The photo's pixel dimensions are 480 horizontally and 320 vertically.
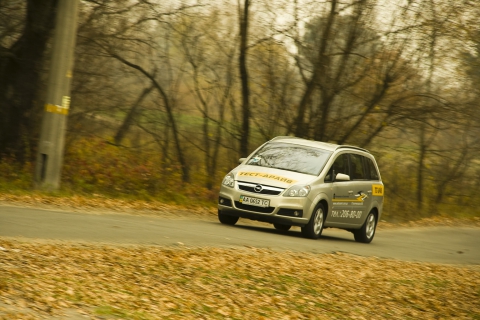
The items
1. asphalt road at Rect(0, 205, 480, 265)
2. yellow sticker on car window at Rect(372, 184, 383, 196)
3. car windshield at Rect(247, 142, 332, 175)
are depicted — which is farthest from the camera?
yellow sticker on car window at Rect(372, 184, 383, 196)

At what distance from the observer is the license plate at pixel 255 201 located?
15320mm

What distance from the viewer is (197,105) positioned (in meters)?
25.5

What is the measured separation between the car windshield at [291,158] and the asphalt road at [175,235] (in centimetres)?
134

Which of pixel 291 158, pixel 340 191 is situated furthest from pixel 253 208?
pixel 340 191

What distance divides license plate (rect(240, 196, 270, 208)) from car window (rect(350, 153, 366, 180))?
113 inches

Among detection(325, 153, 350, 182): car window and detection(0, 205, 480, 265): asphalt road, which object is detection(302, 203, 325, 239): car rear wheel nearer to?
detection(0, 205, 480, 265): asphalt road

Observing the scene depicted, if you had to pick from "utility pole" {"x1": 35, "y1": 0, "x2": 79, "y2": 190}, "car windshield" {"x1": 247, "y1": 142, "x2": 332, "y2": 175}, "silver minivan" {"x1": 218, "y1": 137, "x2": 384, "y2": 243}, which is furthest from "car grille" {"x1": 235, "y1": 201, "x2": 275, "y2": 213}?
"utility pole" {"x1": 35, "y1": 0, "x2": 79, "y2": 190}

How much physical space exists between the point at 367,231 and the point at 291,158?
2990 mm

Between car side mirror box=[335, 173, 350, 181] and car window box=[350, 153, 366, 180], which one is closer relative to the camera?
car side mirror box=[335, 173, 350, 181]

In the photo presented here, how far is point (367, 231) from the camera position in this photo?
1841cm

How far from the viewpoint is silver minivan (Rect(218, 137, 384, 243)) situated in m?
15.4

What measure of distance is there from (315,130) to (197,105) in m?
3.63

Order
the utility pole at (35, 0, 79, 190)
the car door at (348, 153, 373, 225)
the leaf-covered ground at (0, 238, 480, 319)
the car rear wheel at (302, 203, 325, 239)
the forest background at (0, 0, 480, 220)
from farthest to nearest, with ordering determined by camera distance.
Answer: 1. the forest background at (0, 0, 480, 220)
2. the car door at (348, 153, 373, 225)
3. the utility pole at (35, 0, 79, 190)
4. the car rear wheel at (302, 203, 325, 239)
5. the leaf-covered ground at (0, 238, 480, 319)

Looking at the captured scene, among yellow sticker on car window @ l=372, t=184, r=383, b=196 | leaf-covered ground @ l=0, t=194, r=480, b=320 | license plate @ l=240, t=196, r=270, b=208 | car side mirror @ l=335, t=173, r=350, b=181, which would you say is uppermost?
car side mirror @ l=335, t=173, r=350, b=181
